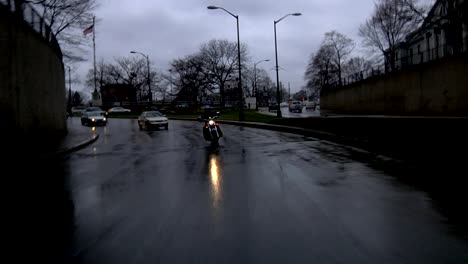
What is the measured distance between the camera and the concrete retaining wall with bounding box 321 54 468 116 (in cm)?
2480

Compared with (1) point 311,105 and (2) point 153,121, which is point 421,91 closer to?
(2) point 153,121

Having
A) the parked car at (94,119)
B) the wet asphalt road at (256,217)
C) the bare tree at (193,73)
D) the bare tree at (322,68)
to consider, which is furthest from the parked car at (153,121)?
the bare tree at (322,68)

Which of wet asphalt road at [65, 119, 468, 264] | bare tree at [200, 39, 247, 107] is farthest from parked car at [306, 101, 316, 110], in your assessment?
wet asphalt road at [65, 119, 468, 264]

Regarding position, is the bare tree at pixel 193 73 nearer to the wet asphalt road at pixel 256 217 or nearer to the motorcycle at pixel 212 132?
the motorcycle at pixel 212 132

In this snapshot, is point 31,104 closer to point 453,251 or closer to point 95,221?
point 95,221

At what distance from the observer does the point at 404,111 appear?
3206 centimetres

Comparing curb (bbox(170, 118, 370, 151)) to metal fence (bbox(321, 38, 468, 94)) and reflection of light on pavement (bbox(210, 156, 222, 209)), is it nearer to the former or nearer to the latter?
reflection of light on pavement (bbox(210, 156, 222, 209))

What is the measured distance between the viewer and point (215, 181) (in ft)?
28.3

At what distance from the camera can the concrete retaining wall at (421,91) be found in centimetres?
2480

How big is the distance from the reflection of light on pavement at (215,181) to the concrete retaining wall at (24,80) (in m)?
7.62

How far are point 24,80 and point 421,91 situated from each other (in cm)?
2612

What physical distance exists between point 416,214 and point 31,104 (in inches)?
629

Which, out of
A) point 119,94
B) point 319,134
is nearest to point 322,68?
point 119,94

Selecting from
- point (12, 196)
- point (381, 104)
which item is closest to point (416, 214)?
point (12, 196)
